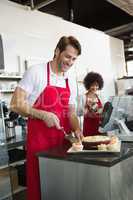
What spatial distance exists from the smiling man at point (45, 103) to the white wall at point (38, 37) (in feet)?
5.88

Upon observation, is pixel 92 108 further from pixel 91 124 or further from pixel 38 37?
pixel 38 37

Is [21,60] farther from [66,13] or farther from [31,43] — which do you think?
[66,13]

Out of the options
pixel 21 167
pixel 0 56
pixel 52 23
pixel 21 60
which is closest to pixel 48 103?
pixel 21 167

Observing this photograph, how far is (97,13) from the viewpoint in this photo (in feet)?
17.9

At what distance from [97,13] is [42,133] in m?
4.44

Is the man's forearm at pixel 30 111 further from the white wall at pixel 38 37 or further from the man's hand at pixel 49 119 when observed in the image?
the white wall at pixel 38 37

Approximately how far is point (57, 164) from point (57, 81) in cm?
64

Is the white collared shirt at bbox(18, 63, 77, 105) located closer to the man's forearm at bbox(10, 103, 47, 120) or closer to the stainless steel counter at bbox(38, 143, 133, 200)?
the man's forearm at bbox(10, 103, 47, 120)

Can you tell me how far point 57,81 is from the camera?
173cm

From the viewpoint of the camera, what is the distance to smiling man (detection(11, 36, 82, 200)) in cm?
154

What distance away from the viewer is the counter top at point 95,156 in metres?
1.15

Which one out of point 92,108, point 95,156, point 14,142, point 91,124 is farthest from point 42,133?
point 92,108

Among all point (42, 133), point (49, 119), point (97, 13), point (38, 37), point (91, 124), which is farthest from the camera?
point (97, 13)

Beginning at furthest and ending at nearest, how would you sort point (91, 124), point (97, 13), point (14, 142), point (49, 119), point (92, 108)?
point (97, 13) < point (92, 108) < point (14, 142) < point (91, 124) < point (49, 119)
